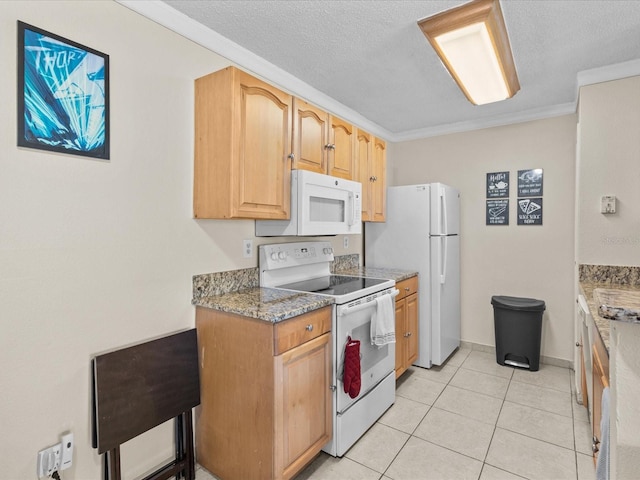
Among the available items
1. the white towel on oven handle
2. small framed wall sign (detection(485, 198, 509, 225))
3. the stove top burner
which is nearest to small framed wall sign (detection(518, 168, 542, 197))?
small framed wall sign (detection(485, 198, 509, 225))

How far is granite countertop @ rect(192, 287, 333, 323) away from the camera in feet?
5.42

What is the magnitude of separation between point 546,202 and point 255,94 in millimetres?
2865

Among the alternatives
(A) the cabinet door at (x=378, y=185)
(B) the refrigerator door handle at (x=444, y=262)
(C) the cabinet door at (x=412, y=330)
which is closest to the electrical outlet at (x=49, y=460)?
(C) the cabinet door at (x=412, y=330)

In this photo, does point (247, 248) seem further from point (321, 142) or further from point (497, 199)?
point (497, 199)

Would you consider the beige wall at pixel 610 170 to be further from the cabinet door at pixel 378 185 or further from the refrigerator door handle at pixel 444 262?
the cabinet door at pixel 378 185

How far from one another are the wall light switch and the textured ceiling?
0.91 metres

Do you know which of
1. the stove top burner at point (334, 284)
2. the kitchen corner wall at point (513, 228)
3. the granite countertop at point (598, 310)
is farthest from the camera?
the kitchen corner wall at point (513, 228)

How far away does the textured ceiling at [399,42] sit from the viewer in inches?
70.7

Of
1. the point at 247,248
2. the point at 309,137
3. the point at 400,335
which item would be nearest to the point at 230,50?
the point at 309,137

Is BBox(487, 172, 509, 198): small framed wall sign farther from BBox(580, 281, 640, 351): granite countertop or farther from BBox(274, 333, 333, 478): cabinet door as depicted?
BBox(274, 333, 333, 478): cabinet door

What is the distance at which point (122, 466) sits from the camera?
1686mm

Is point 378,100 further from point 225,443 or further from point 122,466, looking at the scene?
point 122,466

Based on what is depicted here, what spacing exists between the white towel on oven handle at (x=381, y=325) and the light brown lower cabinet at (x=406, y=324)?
1.77 ft

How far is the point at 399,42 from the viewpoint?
6.94ft
